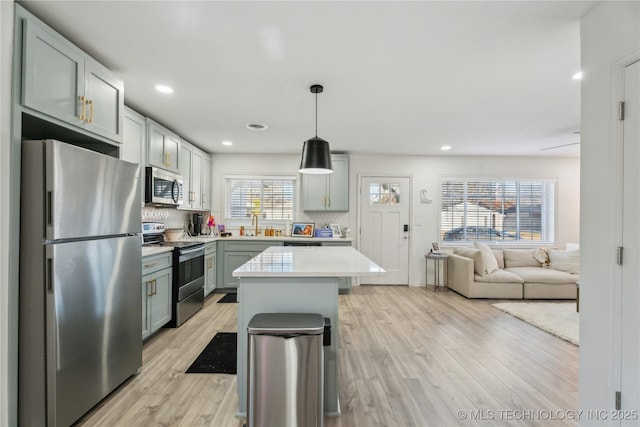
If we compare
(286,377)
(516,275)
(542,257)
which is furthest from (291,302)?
(542,257)

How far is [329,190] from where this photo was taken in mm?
5277

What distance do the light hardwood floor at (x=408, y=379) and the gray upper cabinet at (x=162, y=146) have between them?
192 centimetres

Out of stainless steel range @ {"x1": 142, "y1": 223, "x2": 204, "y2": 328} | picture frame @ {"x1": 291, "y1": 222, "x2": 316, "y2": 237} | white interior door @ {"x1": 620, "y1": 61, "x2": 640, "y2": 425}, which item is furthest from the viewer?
picture frame @ {"x1": 291, "y1": 222, "x2": 316, "y2": 237}

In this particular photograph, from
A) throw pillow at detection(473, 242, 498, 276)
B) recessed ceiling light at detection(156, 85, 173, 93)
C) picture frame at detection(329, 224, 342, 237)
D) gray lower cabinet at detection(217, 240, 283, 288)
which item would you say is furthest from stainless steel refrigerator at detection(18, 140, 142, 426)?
throw pillow at detection(473, 242, 498, 276)

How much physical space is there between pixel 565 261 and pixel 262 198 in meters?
5.15

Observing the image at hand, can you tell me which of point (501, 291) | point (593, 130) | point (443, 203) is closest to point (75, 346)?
point (593, 130)

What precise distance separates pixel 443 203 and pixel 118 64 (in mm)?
5151

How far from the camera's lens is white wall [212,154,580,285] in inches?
216

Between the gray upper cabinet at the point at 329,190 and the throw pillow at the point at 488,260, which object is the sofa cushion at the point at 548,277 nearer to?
the throw pillow at the point at 488,260

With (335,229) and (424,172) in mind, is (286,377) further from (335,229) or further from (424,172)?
(424,172)

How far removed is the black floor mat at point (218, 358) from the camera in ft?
8.10

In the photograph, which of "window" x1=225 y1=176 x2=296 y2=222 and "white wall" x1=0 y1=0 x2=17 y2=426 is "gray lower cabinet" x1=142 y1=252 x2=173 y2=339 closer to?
"white wall" x1=0 y1=0 x2=17 y2=426

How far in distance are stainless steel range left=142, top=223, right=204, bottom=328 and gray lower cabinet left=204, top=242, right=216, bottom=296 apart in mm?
317

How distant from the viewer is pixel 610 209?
152cm
